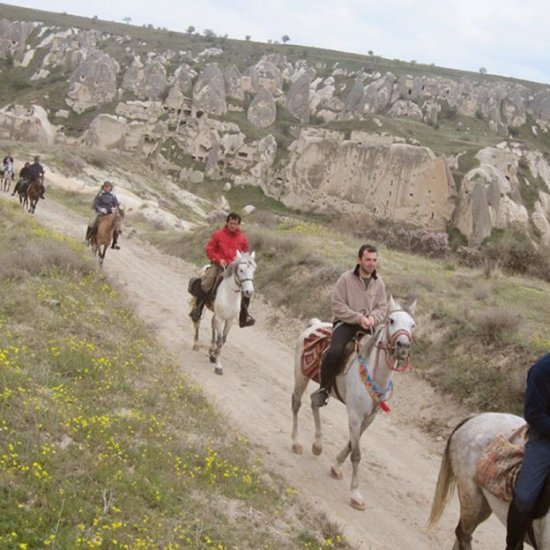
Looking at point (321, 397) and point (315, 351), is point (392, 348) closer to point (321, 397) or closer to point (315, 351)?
point (321, 397)

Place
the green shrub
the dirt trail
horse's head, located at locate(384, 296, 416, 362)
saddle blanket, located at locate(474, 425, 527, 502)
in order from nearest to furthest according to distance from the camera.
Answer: saddle blanket, located at locate(474, 425, 527, 502), horse's head, located at locate(384, 296, 416, 362), the dirt trail, the green shrub

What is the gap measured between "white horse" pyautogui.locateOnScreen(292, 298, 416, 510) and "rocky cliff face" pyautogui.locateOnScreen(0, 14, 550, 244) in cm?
4460

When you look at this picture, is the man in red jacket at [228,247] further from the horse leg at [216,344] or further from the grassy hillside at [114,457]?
the grassy hillside at [114,457]

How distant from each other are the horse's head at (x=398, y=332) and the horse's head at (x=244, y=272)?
14.2 feet

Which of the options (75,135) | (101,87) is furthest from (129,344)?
(101,87)

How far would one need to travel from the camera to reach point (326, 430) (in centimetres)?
1021

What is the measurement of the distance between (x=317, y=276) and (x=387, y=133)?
170 feet

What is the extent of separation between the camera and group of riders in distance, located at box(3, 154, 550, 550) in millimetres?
5188

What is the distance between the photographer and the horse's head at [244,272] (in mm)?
11203

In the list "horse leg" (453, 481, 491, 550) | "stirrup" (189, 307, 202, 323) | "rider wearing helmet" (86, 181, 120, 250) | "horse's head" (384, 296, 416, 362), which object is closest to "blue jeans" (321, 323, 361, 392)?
"horse's head" (384, 296, 416, 362)

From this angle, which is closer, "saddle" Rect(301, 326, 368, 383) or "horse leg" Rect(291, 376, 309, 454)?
"saddle" Rect(301, 326, 368, 383)

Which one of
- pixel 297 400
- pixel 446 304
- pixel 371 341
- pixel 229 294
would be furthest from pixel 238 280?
pixel 446 304

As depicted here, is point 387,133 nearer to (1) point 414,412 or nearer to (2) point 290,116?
(2) point 290,116

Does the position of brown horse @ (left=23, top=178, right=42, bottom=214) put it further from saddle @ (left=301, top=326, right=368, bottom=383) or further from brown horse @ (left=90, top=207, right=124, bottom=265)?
saddle @ (left=301, top=326, right=368, bottom=383)
